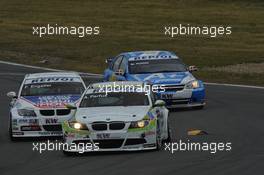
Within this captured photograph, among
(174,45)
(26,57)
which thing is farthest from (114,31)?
(26,57)

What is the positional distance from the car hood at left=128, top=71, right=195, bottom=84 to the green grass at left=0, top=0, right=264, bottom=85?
26.1 feet

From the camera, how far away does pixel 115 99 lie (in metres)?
16.9

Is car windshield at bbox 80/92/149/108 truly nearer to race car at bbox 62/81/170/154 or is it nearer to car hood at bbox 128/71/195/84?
race car at bbox 62/81/170/154

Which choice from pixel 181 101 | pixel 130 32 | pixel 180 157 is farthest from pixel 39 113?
pixel 130 32

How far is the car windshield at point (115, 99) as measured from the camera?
658 inches

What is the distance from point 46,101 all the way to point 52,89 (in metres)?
1.21

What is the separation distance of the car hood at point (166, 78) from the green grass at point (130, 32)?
795 cm

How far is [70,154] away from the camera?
15.6 metres

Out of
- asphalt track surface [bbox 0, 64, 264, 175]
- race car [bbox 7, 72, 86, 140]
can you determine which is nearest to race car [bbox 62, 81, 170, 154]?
asphalt track surface [bbox 0, 64, 264, 175]

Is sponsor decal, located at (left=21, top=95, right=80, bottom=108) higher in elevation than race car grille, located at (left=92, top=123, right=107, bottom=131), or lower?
lower

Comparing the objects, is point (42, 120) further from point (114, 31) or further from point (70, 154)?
point (114, 31)

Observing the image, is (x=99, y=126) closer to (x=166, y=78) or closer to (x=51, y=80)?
(x=51, y=80)

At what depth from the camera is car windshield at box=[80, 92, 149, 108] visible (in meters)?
16.7

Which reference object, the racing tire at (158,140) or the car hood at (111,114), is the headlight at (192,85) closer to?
the car hood at (111,114)
